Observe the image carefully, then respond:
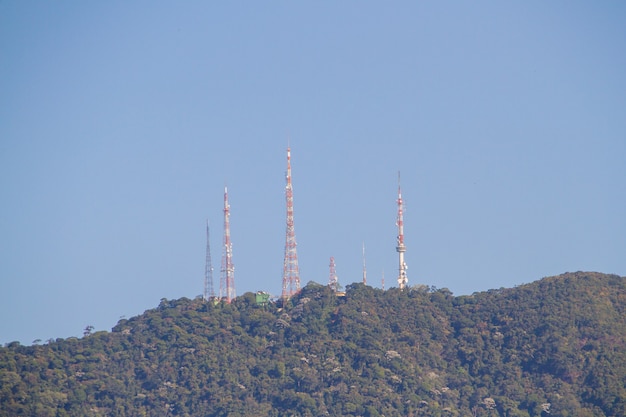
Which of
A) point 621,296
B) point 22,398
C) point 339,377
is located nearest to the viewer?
point 22,398

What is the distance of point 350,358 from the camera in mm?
134000

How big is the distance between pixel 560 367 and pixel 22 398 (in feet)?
144

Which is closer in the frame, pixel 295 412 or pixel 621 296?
pixel 295 412

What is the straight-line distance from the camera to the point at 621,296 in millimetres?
139125

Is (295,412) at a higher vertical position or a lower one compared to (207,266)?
lower

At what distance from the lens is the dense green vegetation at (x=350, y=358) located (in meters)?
127

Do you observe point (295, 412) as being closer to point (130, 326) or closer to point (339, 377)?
point (339, 377)

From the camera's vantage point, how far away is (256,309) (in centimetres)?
14212

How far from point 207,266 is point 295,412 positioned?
15.8 m

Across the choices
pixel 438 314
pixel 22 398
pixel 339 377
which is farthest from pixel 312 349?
pixel 22 398

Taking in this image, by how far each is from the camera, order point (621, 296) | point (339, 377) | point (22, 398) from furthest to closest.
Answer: point (621, 296) < point (339, 377) < point (22, 398)

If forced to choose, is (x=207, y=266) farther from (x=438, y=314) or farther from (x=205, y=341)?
(x=438, y=314)

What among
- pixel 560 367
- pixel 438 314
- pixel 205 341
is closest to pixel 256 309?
pixel 205 341

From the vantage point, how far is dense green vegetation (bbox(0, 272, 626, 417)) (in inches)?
4995
